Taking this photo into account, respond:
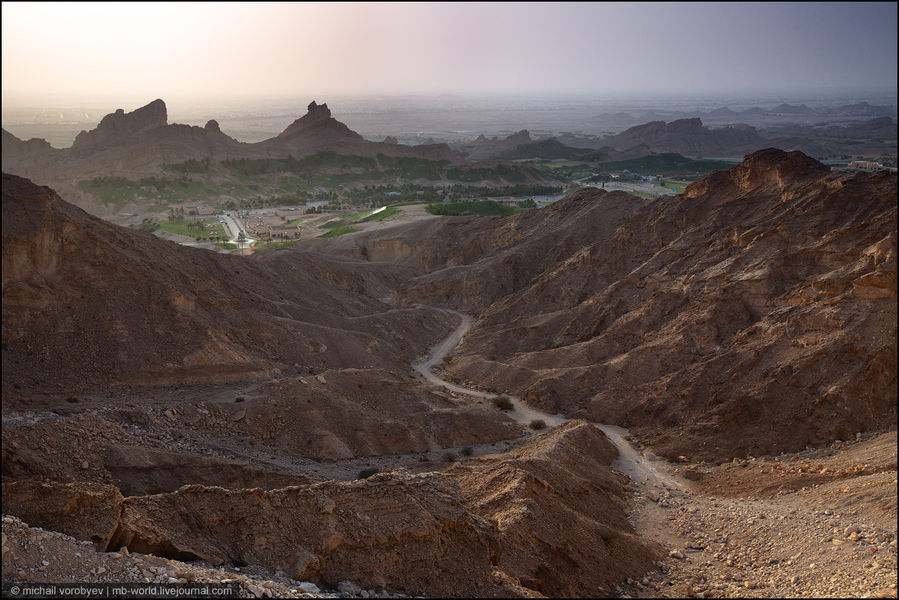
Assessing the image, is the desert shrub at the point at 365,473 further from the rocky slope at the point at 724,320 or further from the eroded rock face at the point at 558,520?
the rocky slope at the point at 724,320

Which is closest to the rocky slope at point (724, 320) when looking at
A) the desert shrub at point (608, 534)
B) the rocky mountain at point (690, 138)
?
the desert shrub at point (608, 534)

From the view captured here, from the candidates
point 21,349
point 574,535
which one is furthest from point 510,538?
point 21,349

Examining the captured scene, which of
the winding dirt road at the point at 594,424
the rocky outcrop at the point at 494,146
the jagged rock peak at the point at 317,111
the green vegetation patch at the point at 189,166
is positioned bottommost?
the winding dirt road at the point at 594,424

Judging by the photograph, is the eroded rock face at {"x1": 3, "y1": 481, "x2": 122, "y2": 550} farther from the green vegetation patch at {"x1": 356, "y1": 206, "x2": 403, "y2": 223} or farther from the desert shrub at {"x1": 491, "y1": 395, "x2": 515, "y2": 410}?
the green vegetation patch at {"x1": 356, "y1": 206, "x2": 403, "y2": 223}

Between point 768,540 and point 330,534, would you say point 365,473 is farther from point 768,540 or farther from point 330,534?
point 768,540

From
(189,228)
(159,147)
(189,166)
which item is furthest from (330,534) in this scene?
(159,147)

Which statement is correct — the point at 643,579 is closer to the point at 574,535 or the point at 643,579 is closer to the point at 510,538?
the point at 574,535

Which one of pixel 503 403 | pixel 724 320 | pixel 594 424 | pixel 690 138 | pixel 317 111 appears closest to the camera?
pixel 594 424
